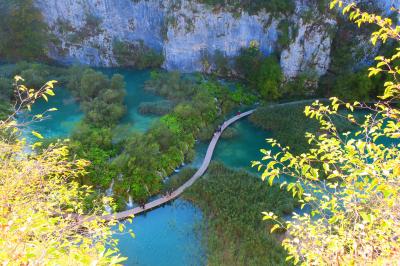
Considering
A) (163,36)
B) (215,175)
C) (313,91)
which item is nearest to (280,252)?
(215,175)

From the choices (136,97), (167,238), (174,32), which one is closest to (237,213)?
(167,238)

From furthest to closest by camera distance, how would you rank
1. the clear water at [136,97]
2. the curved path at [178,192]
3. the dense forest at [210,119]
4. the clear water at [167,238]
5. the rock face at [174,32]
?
the rock face at [174,32]
the clear water at [136,97]
the curved path at [178,192]
the clear water at [167,238]
the dense forest at [210,119]

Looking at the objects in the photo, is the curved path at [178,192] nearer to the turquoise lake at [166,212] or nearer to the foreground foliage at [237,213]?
the turquoise lake at [166,212]

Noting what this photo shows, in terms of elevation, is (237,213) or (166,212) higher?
(237,213)

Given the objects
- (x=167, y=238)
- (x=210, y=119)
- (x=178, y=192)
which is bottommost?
(x=167, y=238)

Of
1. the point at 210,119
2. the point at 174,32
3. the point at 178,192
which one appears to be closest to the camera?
the point at 178,192

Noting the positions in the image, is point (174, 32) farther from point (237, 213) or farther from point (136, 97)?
point (237, 213)

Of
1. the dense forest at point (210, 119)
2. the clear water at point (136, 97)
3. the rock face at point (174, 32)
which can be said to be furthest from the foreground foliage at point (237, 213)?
the rock face at point (174, 32)
